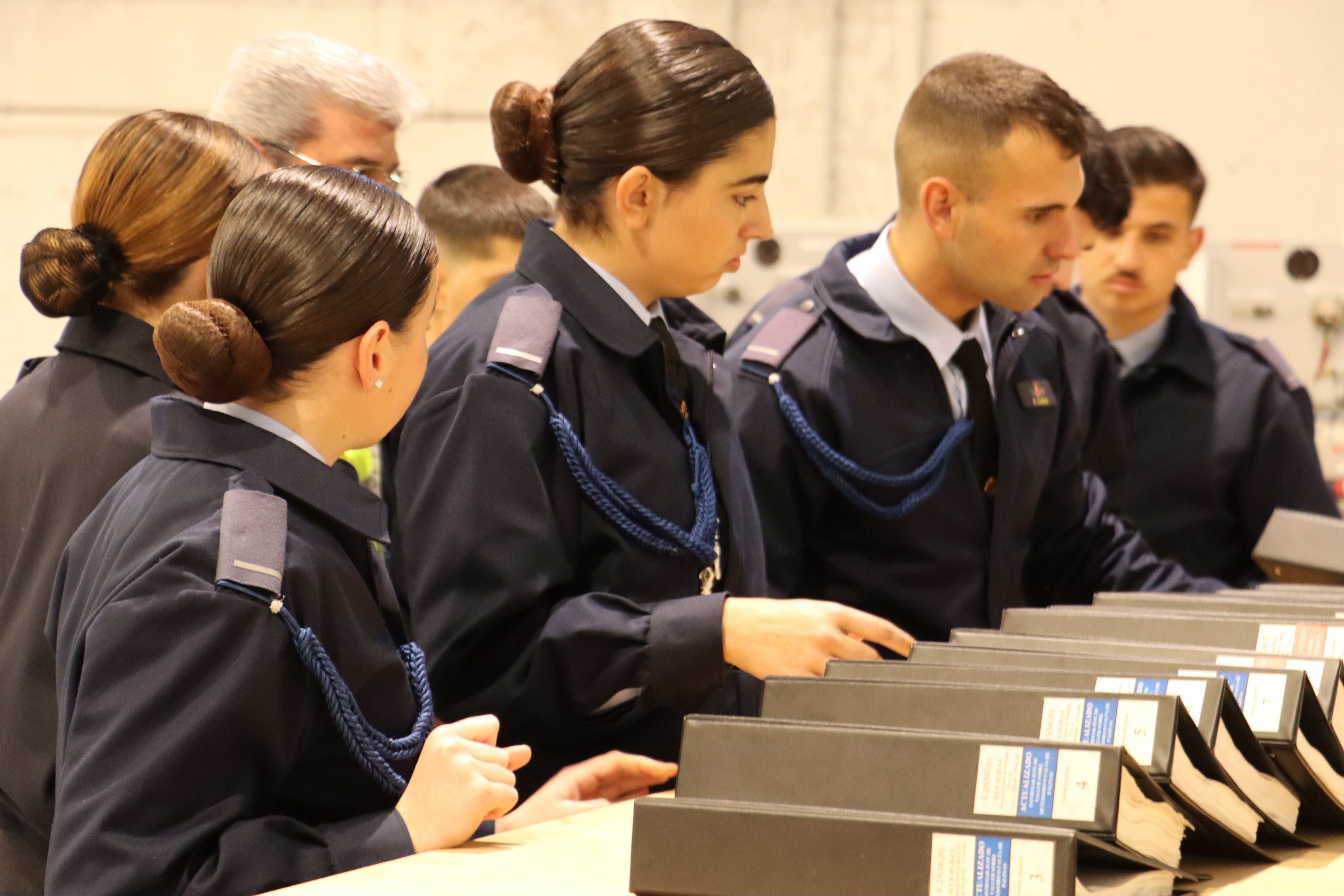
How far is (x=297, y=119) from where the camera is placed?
2.28 metres

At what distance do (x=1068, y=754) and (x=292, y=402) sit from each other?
2.49 feet

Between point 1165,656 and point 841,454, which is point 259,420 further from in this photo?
point 841,454

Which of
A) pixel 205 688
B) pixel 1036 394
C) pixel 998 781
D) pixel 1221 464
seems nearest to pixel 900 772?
pixel 998 781

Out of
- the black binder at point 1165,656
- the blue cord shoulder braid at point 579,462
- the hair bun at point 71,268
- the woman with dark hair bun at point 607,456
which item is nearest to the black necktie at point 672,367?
the woman with dark hair bun at point 607,456

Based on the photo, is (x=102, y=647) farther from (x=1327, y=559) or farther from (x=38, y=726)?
(x=1327, y=559)

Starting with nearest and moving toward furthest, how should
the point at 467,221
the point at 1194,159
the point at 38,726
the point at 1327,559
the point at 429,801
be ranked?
1. the point at 429,801
2. the point at 38,726
3. the point at 1327,559
4. the point at 467,221
5. the point at 1194,159

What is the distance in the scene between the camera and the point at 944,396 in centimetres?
224

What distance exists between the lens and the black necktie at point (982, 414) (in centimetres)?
226

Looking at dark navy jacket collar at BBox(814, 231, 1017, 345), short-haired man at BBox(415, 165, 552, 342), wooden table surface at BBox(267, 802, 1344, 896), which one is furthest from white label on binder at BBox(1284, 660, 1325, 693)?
short-haired man at BBox(415, 165, 552, 342)

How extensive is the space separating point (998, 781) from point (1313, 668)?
18.1 inches

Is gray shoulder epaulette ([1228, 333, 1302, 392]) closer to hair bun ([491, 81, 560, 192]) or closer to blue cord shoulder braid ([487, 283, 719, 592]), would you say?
blue cord shoulder braid ([487, 283, 719, 592])

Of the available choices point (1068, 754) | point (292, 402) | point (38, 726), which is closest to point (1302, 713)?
point (1068, 754)

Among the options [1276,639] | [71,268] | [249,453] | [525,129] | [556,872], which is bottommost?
[556,872]

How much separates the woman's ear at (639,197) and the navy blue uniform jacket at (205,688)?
63 centimetres
